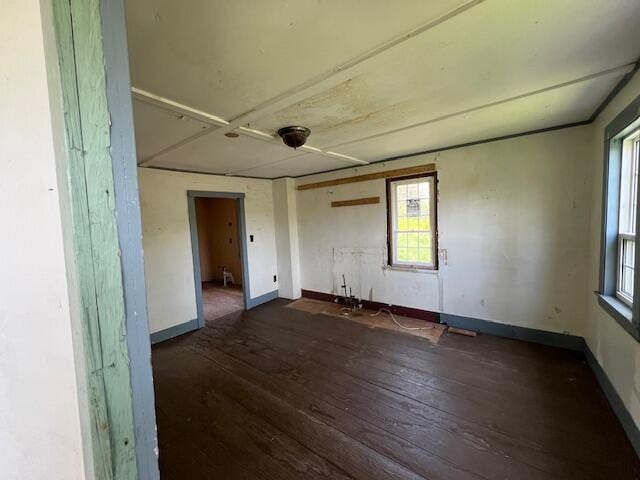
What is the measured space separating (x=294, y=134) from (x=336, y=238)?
97.7 inches

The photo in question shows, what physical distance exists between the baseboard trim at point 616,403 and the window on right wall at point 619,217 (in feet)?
1.85

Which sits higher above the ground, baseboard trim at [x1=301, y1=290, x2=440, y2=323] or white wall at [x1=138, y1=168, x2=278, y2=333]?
white wall at [x1=138, y1=168, x2=278, y2=333]

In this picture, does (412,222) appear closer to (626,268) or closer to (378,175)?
(378,175)

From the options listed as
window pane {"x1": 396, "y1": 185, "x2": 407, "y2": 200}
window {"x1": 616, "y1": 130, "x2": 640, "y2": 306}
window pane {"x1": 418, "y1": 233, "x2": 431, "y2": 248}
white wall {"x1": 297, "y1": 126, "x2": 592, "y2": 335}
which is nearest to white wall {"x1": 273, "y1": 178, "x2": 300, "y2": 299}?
white wall {"x1": 297, "y1": 126, "x2": 592, "y2": 335}

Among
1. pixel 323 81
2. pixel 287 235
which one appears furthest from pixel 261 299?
pixel 323 81

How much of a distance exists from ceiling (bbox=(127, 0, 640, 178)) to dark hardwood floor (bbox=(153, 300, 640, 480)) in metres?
2.31

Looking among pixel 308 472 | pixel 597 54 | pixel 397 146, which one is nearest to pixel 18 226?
pixel 308 472

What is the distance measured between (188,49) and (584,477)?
313 cm

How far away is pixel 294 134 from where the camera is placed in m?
2.36

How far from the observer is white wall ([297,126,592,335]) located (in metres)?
2.77

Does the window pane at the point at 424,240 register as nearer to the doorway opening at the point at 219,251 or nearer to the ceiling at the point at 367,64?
the ceiling at the point at 367,64

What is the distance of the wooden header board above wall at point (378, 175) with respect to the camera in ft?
11.8

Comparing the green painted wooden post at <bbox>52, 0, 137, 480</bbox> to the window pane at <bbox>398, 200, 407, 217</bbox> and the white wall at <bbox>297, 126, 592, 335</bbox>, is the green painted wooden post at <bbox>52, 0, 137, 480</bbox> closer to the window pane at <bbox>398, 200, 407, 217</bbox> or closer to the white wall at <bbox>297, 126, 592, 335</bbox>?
the white wall at <bbox>297, 126, 592, 335</bbox>

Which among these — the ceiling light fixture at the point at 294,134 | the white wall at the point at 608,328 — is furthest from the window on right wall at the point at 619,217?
the ceiling light fixture at the point at 294,134
